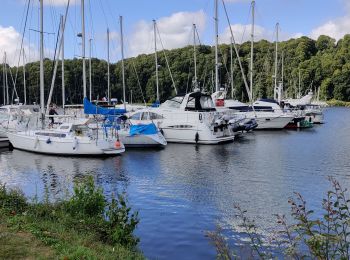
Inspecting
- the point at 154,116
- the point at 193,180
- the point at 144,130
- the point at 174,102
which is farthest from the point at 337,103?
the point at 193,180

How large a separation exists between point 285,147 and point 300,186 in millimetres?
14686

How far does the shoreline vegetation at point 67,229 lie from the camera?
703 centimetres

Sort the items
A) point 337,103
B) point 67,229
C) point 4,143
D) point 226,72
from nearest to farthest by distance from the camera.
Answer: point 67,229
point 4,143
point 226,72
point 337,103

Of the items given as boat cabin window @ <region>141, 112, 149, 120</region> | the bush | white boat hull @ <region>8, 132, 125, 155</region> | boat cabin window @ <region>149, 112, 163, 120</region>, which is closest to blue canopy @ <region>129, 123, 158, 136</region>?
white boat hull @ <region>8, 132, 125, 155</region>

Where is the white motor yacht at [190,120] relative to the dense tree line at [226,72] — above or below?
below

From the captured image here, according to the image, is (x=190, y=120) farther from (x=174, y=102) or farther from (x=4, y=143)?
(x=4, y=143)

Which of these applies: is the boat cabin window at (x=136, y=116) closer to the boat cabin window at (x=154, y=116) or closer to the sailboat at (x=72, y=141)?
the boat cabin window at (x=154, y=116)

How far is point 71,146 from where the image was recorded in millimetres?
26453

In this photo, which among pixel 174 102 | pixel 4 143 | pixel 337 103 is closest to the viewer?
pixel 4 143

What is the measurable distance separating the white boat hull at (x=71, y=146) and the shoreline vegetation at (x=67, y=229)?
14.8 m

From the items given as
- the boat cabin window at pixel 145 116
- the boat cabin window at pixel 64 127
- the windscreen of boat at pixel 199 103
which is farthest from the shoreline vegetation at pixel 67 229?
the boat cabin window at pixel 145 116

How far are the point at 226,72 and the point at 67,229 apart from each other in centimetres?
10211

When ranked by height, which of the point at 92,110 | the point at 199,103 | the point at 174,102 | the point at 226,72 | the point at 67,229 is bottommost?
the point at 67,229

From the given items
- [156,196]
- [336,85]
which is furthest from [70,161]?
[336,85]
